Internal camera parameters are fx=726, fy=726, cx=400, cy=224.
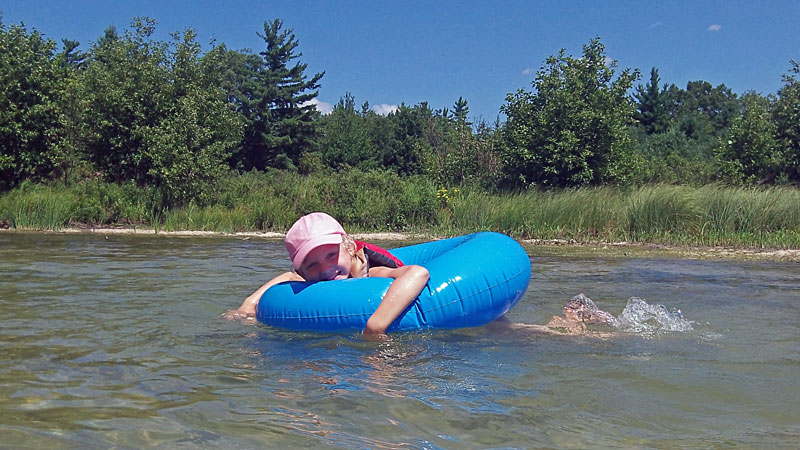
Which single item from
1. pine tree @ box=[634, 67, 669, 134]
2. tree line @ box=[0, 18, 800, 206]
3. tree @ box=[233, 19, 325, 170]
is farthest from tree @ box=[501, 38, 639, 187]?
pine tree @ box=[634, 67, 669, 134]

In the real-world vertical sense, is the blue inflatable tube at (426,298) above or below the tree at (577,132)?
below

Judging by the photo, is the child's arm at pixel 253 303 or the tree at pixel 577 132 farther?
the tree at pixel 577 132

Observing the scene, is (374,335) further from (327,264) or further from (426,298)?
(327,264)

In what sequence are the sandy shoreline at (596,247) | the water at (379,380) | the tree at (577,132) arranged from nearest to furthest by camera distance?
the water at (379,380) → the sandy shoreline at (596,247) → the tree at (577,132)

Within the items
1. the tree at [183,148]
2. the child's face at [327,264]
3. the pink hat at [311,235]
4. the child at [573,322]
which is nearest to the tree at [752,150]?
the tree at [183,148]

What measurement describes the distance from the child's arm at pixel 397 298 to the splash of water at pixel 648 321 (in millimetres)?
1683

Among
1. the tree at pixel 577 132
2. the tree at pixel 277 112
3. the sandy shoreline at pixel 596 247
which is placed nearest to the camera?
the sandy shoreline at pixel 596 247

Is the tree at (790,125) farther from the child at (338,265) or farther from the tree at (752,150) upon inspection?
the child at (338,265)

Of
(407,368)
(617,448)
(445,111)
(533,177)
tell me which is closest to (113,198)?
(533,177)

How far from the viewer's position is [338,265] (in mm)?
4836

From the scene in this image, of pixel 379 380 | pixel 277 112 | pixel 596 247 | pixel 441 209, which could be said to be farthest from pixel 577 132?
pixel 277 112

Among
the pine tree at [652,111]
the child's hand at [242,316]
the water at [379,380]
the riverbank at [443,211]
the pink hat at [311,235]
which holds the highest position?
the pine tree at [652,111]

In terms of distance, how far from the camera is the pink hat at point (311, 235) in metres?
4.50

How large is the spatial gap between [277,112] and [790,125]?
111 feet
